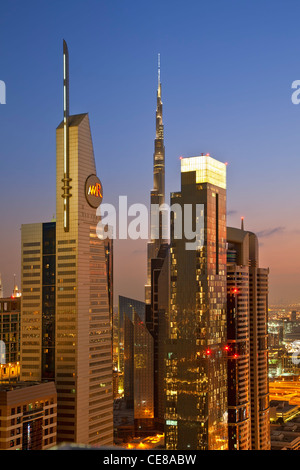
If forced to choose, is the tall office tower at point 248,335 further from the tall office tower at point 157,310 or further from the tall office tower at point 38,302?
the tall office tower at point 157,310

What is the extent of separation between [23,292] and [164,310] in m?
45.0

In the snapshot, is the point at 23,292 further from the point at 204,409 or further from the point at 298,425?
the point at 298,425

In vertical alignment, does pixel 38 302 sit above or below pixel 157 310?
above

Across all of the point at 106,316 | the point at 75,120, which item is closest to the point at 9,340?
the point at 106,316

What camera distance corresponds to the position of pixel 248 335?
59.5 meters

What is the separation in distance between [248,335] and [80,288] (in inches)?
725

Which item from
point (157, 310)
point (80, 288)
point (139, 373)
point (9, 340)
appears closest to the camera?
point (80, 288)

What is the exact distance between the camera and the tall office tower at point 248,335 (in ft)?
184

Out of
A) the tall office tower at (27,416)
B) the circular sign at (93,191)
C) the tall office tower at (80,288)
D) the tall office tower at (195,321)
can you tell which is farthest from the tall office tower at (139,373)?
the tall office tower at (27,416)

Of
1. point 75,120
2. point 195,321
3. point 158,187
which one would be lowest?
point 195,321

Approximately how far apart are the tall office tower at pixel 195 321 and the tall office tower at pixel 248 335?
18.2 ft

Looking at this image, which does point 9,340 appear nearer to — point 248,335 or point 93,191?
point 93,191

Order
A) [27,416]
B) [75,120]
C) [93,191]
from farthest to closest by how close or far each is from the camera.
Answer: [93,191]
[75,120]
[27,416]
